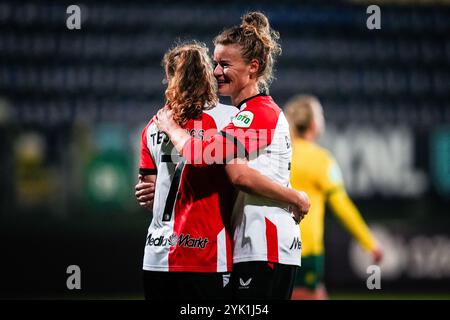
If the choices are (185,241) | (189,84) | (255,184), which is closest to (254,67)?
(189,84)

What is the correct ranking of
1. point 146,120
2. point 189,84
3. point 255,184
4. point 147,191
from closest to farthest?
point 255,184
point 189,84
point 147,191
point 146,120

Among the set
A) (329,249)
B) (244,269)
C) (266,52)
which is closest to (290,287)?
(244,269)

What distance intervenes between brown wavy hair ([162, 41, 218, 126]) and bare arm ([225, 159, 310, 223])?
32 centimetres

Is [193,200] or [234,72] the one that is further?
[234,72]

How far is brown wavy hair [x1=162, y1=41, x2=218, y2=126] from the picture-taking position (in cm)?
367

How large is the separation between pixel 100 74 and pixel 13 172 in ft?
4.81

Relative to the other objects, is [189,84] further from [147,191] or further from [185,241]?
[185,241]

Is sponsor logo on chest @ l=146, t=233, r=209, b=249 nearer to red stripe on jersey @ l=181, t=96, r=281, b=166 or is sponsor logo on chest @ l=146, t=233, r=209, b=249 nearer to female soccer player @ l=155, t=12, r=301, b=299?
female soccer player @ l=155, t=12, r=301, b=299

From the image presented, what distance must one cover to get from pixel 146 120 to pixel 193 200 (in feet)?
19.3

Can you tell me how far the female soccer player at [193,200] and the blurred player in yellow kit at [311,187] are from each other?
6.91 ft

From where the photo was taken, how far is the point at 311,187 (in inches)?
230

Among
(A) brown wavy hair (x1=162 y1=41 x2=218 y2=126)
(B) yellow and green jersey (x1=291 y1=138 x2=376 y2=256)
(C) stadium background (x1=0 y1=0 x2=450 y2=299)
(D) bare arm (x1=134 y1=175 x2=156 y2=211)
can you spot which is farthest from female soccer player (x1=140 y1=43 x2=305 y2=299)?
(C) stadium background (x1=0 y1=0 x2=450 y2=299)
